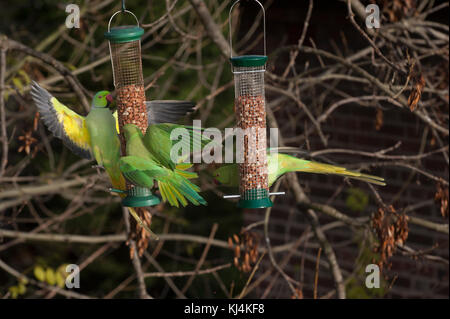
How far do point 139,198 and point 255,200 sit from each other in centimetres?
49

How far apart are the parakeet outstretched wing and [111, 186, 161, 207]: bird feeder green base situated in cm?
29

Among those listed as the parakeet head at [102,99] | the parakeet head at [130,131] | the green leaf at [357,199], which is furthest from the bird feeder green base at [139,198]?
the green leaf at [357,199]

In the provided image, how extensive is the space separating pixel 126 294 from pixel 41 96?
3.73 meters

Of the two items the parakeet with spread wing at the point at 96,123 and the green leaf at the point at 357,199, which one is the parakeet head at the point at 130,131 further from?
the green leaf at the point at 357,199

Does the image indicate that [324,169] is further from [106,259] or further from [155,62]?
[106,259]

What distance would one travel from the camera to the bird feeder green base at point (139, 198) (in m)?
2.41

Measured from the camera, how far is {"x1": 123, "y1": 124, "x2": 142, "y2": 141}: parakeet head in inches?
94.3

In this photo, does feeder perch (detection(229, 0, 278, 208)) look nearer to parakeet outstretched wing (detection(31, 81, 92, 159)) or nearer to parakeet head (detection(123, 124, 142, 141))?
parakeet head (detection(123, 124, 142, 141))

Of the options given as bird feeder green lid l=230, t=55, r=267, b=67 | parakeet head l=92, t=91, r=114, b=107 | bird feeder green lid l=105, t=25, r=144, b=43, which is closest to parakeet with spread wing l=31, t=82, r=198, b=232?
parakeet head l=92, t=91, r=114, b=107

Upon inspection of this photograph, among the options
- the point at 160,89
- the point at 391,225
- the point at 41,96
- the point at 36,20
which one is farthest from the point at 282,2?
the point at 41,96

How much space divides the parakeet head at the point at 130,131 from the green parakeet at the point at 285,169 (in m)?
0.52

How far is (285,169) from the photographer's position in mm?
2766

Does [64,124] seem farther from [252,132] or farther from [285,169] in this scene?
[285,169]

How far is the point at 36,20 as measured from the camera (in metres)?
5.60
